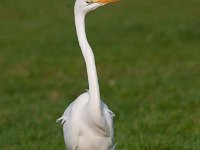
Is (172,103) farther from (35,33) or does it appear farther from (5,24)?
(5,24)

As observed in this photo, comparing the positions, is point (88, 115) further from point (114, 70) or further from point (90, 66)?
point (114, 70)

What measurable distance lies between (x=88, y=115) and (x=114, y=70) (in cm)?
1119

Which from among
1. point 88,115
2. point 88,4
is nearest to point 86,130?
point 88,115

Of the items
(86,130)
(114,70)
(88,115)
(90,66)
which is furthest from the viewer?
(114,70)

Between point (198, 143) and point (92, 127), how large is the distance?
2.70 metres

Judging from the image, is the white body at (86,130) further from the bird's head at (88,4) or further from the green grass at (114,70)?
the green grass at (114,70)

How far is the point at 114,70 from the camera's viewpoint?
1761 centimetres

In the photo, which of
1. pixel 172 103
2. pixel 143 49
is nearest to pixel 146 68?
pixel 143 49

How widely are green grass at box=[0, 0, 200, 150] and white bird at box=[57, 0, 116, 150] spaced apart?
182 centimetres

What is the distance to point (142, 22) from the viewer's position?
25.3 metres

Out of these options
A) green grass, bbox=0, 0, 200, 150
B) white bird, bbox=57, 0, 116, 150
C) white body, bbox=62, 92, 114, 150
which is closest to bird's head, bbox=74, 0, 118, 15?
white bird, bbox=57, 0, 116, 150

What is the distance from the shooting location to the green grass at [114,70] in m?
10.1

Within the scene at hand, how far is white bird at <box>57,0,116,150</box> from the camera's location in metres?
6.25

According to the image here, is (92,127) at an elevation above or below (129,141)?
above
